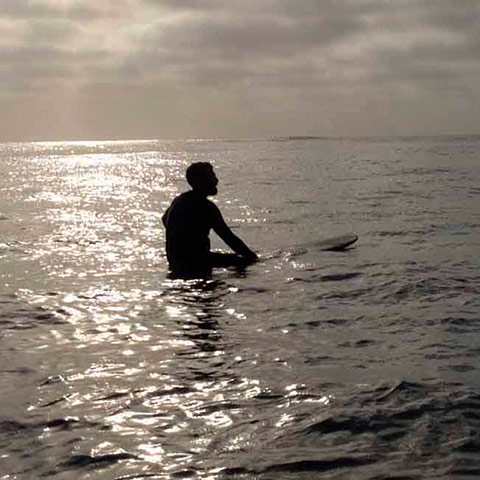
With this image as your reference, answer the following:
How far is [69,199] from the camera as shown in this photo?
140ft

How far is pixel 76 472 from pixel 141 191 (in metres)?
43.4

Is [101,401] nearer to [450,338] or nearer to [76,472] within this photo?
[76,472]

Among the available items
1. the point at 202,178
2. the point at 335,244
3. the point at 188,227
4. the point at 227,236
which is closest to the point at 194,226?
the point at 188,227

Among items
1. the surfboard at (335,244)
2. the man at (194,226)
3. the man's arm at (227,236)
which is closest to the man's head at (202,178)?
the man at (194,226)

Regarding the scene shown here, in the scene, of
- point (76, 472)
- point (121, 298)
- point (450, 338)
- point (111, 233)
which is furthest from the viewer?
point (111, 233)

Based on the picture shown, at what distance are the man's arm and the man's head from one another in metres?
0.44

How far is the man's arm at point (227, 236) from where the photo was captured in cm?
1444

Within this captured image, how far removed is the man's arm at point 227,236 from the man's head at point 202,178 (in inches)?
17.3

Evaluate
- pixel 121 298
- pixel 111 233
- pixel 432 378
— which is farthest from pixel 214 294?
pixel 111 233

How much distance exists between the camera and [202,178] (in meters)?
14.1

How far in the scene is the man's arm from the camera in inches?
568

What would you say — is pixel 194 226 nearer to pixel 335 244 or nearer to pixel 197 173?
pixel 197 173

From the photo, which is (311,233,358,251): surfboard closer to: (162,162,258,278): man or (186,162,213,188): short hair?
(162,162,258,278): man

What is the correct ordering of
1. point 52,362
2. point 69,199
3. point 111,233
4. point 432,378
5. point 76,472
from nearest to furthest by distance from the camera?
point 76,472 < point 432,378 < point 52,362 < point 111,233 < point 69,199
